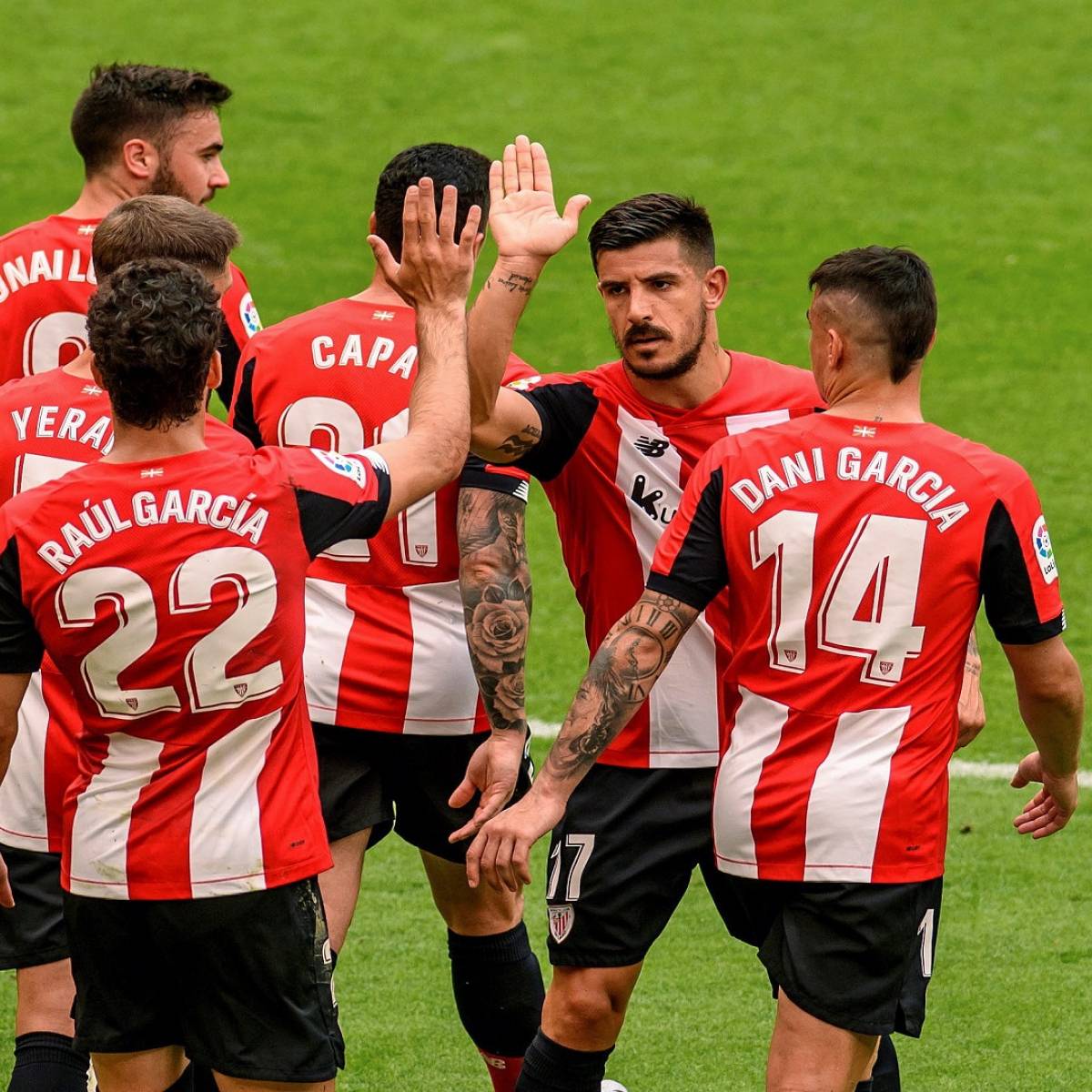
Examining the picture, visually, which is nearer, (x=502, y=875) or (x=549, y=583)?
(x=502, y=875)

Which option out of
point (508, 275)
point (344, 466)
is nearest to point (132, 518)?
point (344, 466)

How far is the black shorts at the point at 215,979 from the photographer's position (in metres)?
3.60

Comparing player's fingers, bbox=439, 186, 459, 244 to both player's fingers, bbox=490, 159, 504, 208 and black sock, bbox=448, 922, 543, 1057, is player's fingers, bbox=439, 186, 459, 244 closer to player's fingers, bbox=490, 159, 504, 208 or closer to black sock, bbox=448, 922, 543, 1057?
player's fingers, bbox=490, 159, 504, 208

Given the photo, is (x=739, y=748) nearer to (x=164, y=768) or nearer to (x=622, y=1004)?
(x=622, y=1004)

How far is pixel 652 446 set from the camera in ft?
14.9

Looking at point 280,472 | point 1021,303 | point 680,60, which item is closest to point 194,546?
point 280,472

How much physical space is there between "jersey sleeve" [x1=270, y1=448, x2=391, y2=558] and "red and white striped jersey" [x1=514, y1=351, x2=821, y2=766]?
92 centimetres

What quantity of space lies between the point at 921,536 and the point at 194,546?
141 cm

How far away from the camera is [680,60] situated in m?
14.6

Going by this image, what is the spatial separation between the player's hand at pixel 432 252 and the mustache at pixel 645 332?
0.62 meters

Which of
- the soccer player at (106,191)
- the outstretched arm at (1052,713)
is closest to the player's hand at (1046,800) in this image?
the outstretched arm at (1052,713)

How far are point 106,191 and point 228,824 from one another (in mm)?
2599

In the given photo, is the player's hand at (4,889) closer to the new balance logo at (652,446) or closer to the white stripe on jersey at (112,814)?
the white stripe on jersey at (112,814)

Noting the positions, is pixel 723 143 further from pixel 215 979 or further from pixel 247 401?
pixel 215 979
